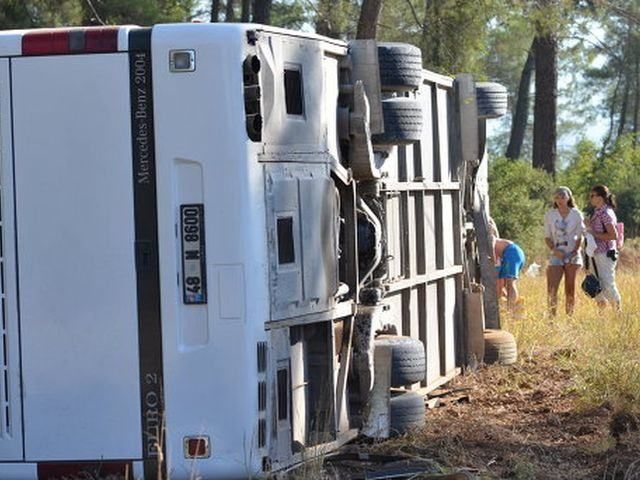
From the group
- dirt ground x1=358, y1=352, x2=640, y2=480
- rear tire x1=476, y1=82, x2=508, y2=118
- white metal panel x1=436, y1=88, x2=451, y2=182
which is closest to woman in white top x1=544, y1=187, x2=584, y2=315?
rear tire x1=476, y1=82, x2=508, y2=118

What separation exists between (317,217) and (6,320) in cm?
175

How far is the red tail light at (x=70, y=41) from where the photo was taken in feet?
25.8

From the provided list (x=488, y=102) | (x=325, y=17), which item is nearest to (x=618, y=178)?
(x=325, y=17)

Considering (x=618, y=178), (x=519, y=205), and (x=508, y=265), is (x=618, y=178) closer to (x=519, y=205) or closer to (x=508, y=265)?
(x=519, y=205)

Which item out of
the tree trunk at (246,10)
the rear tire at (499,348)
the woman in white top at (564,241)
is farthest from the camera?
the tree trunk at (246,10)

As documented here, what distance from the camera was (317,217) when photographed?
27.6 ft

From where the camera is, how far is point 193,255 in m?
7.84

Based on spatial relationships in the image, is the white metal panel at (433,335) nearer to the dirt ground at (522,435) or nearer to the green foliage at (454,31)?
the dirt ground at (522,435)

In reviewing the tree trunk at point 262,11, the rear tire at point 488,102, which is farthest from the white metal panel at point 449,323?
the tree trunk at point 262,11

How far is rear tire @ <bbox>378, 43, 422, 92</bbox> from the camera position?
9.72 metres

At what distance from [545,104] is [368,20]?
37.2 feet

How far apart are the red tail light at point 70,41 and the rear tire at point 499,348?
6.09m

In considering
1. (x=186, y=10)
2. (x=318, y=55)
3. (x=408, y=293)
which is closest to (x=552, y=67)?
(x=186, y=10)

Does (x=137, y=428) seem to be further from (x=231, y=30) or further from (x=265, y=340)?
(x=231, y=30)
